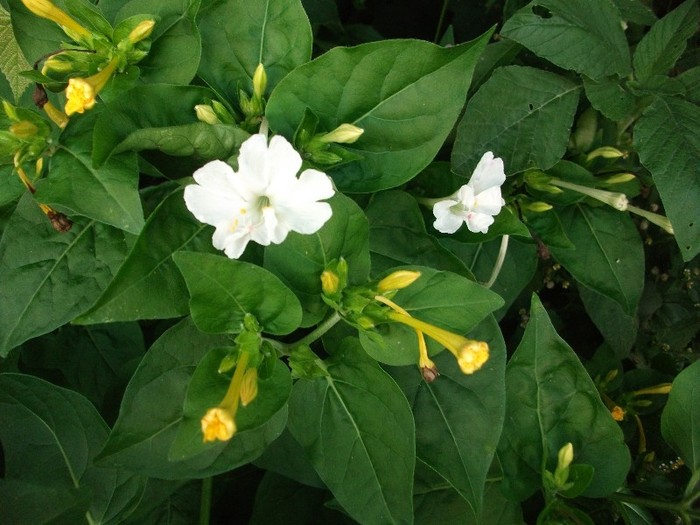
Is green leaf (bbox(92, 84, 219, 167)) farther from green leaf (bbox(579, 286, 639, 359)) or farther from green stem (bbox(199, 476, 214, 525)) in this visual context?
green leaf (bbox(579, 286, 639, 359))

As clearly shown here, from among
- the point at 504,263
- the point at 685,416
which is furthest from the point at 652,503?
the point at 504,263

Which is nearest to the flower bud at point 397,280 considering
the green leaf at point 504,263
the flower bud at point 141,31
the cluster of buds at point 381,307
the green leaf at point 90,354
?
the cluster of buds at point 381,307

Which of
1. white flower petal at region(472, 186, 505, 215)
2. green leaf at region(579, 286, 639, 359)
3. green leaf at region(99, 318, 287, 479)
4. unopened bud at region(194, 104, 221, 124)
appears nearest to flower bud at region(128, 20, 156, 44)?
unopened bud at region(194, 104, 221, 124)

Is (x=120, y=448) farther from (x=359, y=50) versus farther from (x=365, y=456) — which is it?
(x=359, y=50)

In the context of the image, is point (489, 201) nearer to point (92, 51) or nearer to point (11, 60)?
point (92, 51)

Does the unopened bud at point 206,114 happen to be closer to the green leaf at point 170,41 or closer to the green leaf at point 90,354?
the green leaf at point 170,41

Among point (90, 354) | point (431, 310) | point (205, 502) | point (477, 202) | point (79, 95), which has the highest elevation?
point (79, 95)
